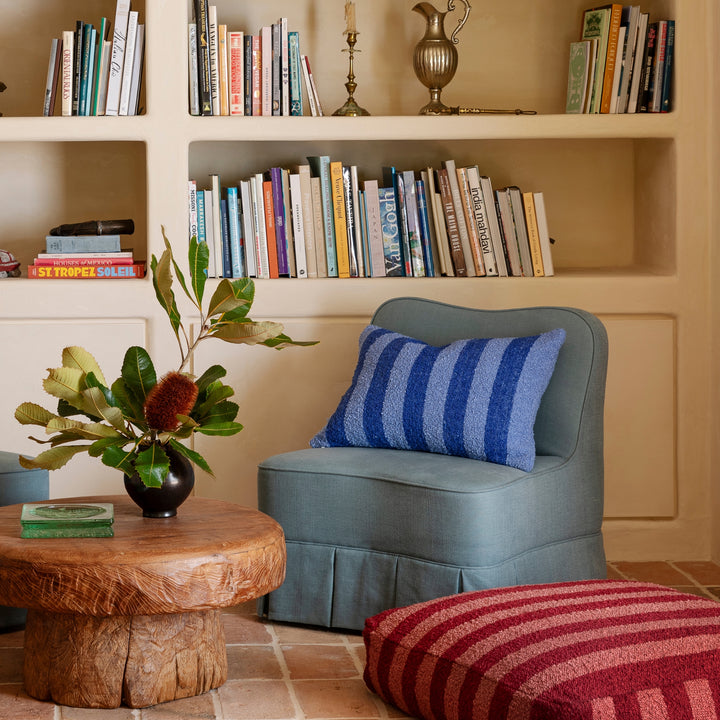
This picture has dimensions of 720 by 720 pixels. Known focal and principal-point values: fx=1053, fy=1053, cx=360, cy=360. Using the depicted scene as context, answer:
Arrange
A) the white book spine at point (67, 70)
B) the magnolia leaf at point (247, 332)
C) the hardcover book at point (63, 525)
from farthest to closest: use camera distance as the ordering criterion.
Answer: the white book spine at point (67, 70) < the magnolia leaf at point (247, 332) < the hardcover book at point (63, 525)

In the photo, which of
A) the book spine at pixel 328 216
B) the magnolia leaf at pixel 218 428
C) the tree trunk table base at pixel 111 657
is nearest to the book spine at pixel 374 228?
the book spine at pixel 328 216

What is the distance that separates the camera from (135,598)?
75.6 inches

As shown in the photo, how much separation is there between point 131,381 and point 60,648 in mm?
536

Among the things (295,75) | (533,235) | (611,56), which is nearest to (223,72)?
(295,75)

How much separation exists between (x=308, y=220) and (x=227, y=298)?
4.03 ft

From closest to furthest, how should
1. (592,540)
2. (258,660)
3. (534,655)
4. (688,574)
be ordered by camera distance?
(534,655), (258,660), (592,540), (688,574)

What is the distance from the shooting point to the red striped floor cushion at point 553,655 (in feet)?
5.63

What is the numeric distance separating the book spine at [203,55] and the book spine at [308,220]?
1.14ft

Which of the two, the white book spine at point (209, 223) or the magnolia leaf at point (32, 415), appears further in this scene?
the white book spine at point (209, 223)

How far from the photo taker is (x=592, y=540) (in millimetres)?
2705

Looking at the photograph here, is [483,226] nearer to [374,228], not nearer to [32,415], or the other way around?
[374,228]

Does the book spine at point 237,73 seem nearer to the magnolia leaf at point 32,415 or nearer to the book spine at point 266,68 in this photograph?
the book spine at point 266,68

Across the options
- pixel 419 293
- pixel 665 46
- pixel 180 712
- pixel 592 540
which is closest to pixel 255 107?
pixel 419 293

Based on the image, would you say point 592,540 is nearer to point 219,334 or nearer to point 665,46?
point 219,334
